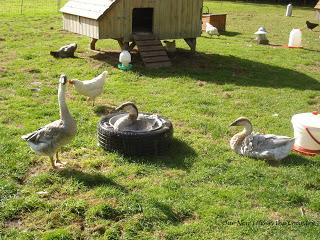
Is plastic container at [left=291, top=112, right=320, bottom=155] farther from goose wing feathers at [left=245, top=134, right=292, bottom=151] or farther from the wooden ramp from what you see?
the wooden ramp

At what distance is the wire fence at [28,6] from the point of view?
905 inches

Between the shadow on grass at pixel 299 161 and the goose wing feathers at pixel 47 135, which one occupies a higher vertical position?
the goose wing feathers at pixel 47 135

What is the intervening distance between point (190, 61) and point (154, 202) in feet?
27.5

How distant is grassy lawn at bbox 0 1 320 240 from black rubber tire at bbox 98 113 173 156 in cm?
15

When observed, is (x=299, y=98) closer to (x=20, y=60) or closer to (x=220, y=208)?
(x=220, y=208)

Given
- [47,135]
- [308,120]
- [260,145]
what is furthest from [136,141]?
[308,120]

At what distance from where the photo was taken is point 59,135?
6.21 meters

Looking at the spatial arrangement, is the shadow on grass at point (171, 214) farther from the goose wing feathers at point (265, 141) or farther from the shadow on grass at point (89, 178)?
the goose wing feathers at point (265, 141)

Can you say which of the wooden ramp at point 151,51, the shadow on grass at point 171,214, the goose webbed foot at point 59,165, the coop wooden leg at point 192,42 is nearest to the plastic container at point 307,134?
the shadow on grass at point 171,214

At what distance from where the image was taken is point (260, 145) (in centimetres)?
695

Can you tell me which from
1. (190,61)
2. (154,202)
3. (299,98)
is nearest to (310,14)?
(190,61)

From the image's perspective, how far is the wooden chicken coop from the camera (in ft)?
40.7

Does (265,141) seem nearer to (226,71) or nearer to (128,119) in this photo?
(128,119)

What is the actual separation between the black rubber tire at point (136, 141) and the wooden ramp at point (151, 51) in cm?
560
